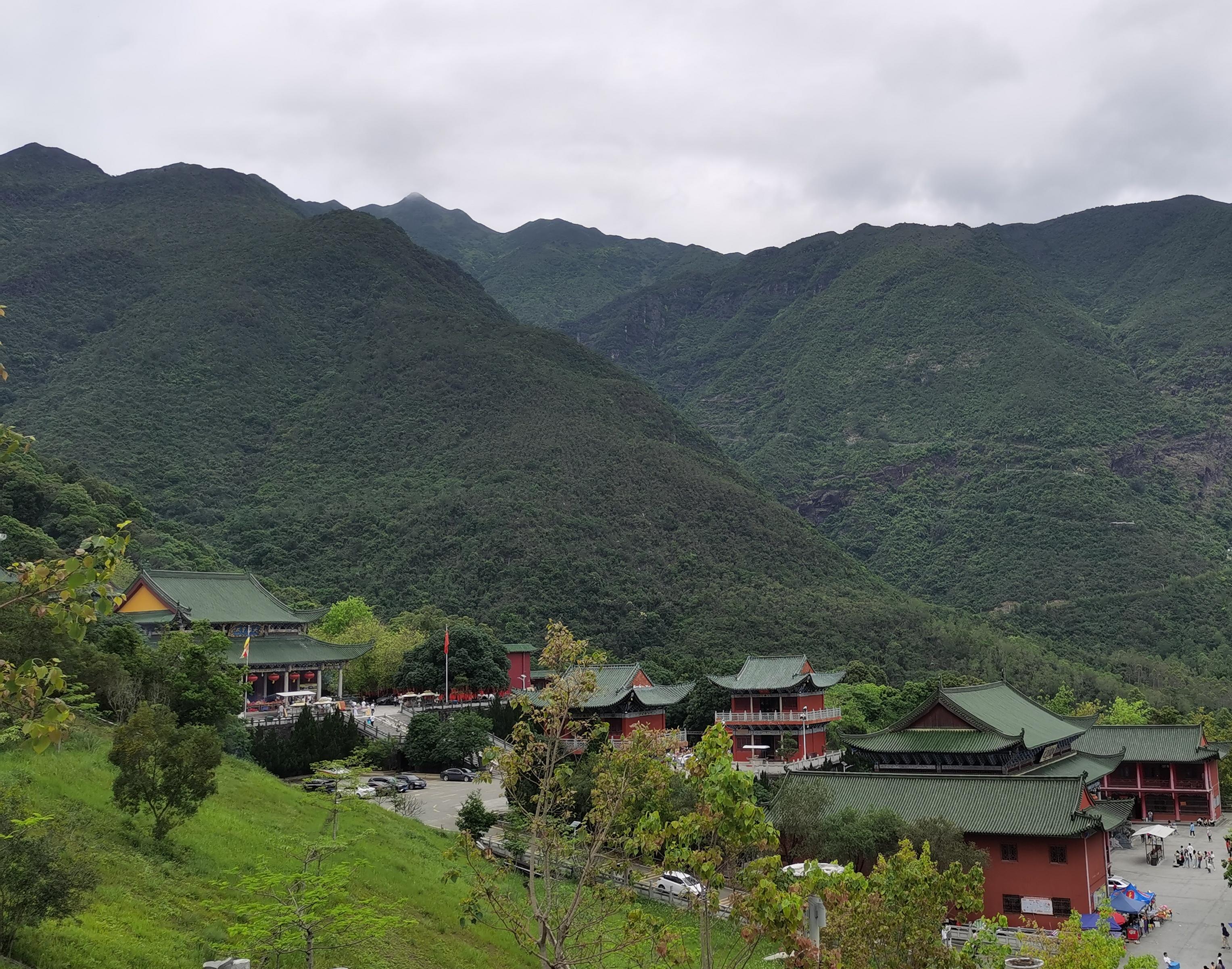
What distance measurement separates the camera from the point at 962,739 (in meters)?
42.5

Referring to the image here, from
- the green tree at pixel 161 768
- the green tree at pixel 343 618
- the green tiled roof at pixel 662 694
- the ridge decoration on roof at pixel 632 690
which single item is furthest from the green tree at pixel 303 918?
the green tree at pixel 343 618

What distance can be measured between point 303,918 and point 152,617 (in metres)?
39.4

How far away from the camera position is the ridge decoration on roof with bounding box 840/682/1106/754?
42125mm

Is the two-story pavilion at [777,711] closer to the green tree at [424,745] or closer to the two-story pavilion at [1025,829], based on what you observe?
the green tree at [424,745]

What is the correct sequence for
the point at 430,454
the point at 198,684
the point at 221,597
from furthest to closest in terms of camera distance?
the point at 430,454
the point at 221,597
the point at 198,684

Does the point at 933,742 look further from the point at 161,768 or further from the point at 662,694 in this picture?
the point at 161,768

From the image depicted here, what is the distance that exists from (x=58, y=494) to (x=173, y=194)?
135 meters

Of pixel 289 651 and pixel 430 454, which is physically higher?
pixel 430 454

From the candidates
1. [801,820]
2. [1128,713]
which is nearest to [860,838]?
[801,820]

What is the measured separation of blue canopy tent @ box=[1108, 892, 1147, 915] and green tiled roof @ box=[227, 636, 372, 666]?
3879 centimetres

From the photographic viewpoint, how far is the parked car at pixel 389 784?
1662 inches

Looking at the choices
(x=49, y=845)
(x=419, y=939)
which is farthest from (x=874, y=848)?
(x=49, y=845)

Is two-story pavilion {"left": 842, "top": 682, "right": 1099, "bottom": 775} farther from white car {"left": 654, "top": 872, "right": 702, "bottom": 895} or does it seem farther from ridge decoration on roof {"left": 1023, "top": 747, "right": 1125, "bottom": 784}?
white car {"left": 654, "top": 872, "right": 702, "bottom": 895}

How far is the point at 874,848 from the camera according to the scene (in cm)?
3434
